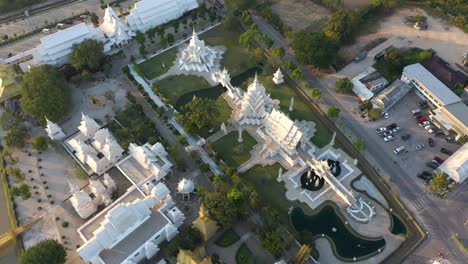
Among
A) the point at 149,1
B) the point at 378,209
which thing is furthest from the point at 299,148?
the point at 149,1

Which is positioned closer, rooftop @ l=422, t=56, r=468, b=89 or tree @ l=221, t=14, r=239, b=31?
rooftop @ l=422, t=56, r=468, b=89

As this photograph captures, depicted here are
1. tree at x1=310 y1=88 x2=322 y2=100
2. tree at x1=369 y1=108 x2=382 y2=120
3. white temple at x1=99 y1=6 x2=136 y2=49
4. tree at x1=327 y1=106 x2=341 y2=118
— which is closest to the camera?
tree at x1=327 y1=106 x2=341 y2=118

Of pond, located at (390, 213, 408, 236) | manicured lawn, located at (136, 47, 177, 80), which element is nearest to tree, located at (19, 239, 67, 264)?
manicured lawn, located at (136, 47, 177, 80)

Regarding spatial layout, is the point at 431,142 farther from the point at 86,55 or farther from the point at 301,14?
the point at 86,55

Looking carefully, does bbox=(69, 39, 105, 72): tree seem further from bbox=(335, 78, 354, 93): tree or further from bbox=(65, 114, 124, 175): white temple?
bbox=(335, 78, 354, 93): tree

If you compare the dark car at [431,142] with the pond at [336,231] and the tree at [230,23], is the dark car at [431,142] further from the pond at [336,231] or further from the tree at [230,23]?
the tree at [230,23]

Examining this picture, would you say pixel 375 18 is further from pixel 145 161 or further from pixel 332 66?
pixel 145 161

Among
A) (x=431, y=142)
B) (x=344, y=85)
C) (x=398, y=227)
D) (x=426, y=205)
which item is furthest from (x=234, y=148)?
(x=431, y=142)

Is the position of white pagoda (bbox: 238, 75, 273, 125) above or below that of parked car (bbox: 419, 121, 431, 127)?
above
